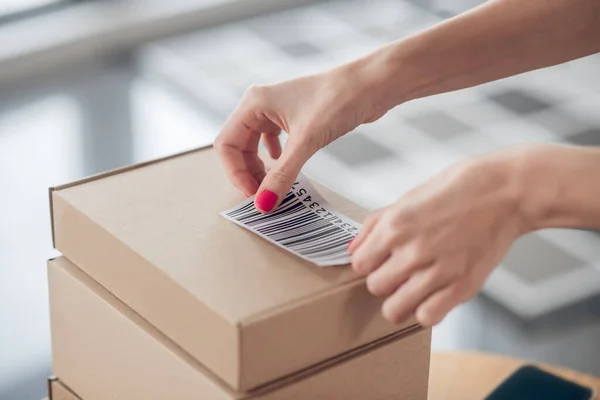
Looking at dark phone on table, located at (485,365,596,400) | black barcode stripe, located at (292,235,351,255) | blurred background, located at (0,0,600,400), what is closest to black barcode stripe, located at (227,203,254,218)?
black barcode stripe, located at (292,235,351,255)

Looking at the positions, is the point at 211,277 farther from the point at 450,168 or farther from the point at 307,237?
the point at 450,168

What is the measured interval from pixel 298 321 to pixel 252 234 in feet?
0.51

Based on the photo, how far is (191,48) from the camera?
144 inches

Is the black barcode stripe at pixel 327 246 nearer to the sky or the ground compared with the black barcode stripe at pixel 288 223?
nearer to the sky

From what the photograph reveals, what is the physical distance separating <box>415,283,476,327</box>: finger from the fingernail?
9.5 inches

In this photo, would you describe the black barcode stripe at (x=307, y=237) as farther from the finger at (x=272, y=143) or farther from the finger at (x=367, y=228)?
the finger at (x=272, y=143)

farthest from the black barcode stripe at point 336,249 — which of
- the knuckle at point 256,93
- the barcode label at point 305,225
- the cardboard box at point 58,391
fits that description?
the cardboard box at point 58,391

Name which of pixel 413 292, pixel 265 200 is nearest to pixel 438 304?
pixel 413 292

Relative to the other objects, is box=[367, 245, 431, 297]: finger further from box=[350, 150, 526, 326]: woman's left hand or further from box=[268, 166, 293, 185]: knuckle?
box=[268, 166, 293, 185]: knuckle

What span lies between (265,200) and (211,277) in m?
0.16

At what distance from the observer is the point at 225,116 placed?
124 inches

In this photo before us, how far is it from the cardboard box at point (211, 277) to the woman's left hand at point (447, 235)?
0.05 meters

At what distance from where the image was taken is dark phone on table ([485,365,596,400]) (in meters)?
1.22

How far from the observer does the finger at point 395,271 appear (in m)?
0.96
